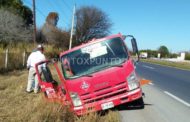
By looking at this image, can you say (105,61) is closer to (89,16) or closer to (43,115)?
(43,115)

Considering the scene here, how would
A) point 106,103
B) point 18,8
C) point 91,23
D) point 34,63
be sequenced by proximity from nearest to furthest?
point 106,103
point 34,63
point 18,8
point 91,23

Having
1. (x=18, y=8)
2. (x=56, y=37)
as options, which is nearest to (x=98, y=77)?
(x=18, y=8)

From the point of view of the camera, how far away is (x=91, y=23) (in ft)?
252

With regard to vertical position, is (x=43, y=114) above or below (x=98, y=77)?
below

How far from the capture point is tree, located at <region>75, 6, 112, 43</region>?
245 feet

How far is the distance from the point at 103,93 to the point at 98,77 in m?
0.42

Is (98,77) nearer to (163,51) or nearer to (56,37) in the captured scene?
(56,37)

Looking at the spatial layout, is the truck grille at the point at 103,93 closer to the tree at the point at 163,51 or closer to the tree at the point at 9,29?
the tree at the point at 9,29

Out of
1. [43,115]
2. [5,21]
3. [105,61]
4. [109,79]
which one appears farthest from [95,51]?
[5,21]

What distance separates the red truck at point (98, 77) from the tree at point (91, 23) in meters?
64.1

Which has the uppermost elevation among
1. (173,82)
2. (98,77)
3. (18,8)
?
(18,8)

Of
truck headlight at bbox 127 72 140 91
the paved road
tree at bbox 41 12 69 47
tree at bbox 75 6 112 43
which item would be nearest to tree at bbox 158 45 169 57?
tree at bbox 75 6 112 43

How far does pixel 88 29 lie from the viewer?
74938 mm

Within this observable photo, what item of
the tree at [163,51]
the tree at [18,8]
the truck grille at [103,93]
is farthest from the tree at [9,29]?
the tree at [163,51]
